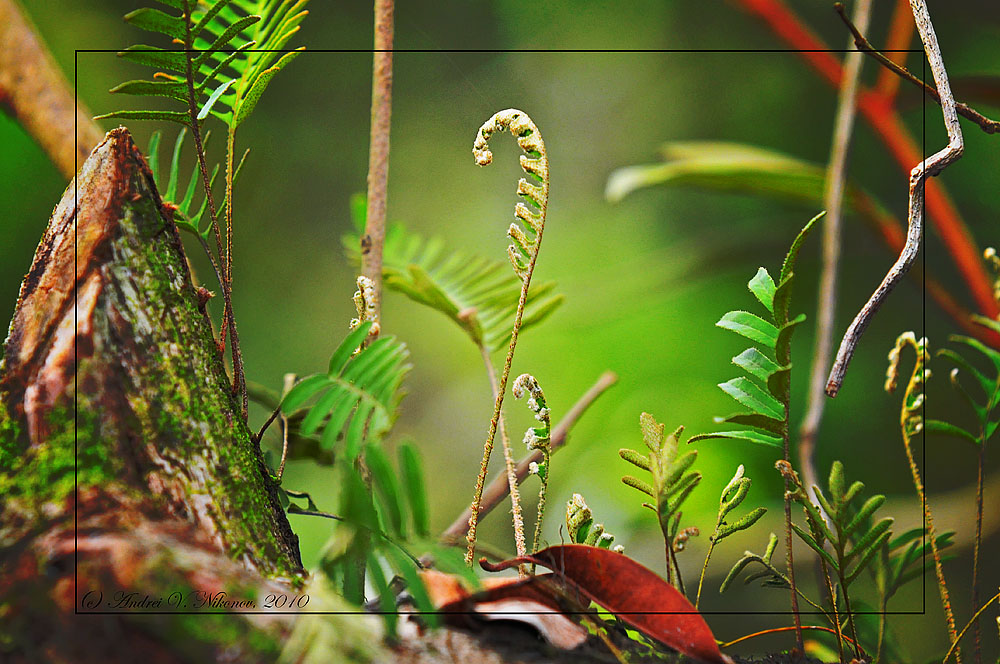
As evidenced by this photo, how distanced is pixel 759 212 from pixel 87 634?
0.89 metres

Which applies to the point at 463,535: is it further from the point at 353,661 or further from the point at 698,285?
the point at 698,285

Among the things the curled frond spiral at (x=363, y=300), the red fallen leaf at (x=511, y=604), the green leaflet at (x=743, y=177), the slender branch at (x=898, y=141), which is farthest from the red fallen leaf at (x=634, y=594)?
the slender branch at (x=898, y=141)

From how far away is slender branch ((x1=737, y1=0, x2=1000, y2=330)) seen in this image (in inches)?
25.5

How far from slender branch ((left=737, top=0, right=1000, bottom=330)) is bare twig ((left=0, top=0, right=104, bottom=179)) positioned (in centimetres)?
66

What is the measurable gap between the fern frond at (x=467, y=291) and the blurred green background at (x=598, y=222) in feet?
0.96

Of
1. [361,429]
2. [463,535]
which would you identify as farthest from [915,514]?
[361,429]

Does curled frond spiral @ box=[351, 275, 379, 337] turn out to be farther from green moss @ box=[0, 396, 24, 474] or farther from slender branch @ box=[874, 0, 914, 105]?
slender branch @ box=[874, 0, 914, 105]

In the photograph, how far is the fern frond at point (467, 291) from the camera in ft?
1.28

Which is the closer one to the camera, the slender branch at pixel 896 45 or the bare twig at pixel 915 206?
the bare twig at pixel 915 206

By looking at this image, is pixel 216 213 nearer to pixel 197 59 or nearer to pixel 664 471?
pixel 197 59

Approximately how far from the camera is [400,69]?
826 mm

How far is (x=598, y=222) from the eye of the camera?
0.89 meters

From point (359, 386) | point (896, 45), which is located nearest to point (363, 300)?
point (359, 386)

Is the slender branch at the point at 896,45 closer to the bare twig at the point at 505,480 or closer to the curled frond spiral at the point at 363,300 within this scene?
the bare twig at the point at 505,480
